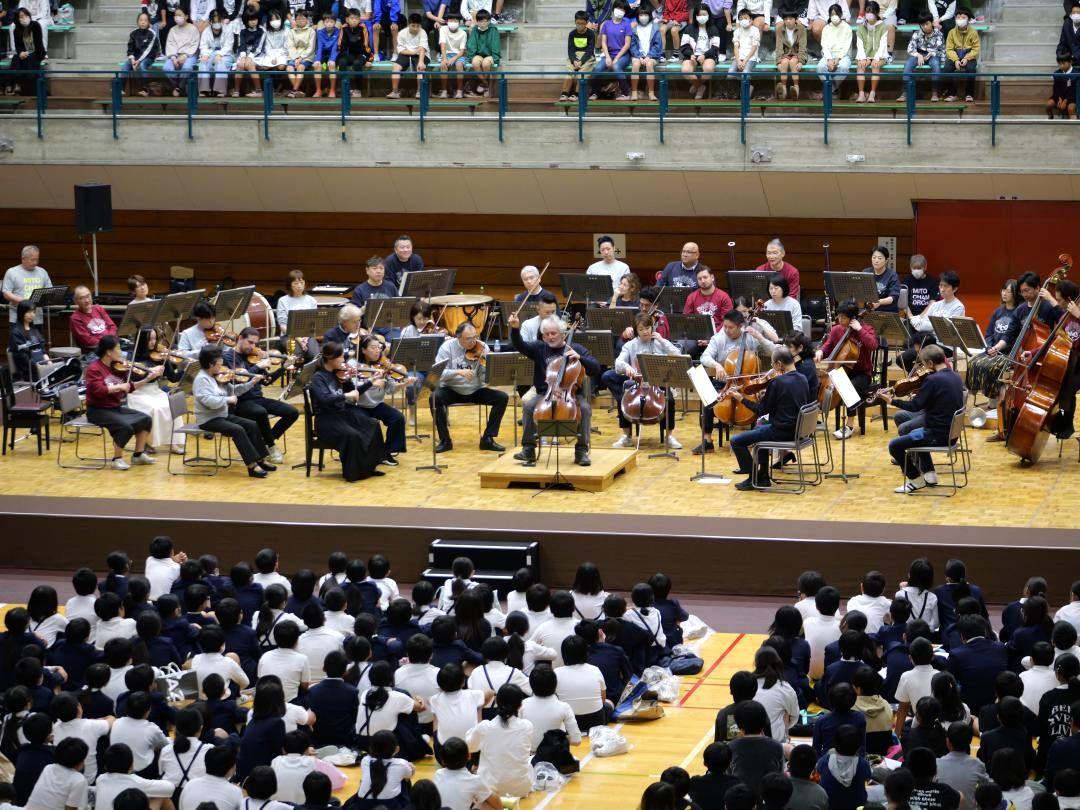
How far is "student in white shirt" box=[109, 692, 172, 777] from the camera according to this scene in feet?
27.3

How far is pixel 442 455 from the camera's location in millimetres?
15602

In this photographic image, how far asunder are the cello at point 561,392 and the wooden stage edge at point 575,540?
880 millimetres

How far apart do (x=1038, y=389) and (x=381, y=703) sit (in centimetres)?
748

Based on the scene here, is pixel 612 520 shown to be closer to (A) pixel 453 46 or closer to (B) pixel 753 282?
(B) pixel 753 282

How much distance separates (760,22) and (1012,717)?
1401 cm

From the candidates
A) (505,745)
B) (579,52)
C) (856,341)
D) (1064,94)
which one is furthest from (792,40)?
(505,745)

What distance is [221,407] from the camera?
47.9ft

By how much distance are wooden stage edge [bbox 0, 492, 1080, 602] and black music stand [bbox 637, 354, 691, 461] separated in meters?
1.57

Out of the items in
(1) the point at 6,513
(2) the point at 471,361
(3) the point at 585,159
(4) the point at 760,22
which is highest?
(4) the point at 760,22

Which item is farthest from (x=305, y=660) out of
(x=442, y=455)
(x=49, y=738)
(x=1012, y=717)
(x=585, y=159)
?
(x=585, y=159)

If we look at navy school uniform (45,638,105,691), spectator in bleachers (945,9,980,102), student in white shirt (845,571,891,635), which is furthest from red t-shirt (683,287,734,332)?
navy school uniform (45,638,105,691)

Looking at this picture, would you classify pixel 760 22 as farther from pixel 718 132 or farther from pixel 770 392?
pixel 770 392

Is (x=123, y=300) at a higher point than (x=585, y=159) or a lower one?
lower

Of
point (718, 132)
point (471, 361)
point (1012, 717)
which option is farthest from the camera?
point (718, 132)
